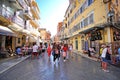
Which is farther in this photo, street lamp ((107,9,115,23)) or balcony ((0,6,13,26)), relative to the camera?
balcony ((0,6,13,26))

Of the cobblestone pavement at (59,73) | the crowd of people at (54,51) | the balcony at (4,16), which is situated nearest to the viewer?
the cobblestone pavement at (59,73)

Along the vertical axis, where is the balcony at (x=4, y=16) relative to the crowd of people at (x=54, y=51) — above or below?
above

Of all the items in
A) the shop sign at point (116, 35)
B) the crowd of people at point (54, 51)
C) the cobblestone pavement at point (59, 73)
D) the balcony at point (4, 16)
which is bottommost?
the cobblestone pavement at point (59, 73)

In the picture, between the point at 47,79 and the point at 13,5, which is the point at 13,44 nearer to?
the point at 13,5

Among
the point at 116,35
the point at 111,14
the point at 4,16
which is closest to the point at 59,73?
the point at 116,35

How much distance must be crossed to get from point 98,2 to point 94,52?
6913mm

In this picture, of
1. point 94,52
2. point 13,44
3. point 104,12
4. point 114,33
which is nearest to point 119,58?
point 114,33

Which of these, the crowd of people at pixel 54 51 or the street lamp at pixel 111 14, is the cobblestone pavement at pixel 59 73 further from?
the street lamp at pixel 111 14

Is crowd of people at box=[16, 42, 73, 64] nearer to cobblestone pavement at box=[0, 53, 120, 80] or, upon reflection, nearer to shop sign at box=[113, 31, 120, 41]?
cobblestone pavement at box=[0, 53, 120, 80]

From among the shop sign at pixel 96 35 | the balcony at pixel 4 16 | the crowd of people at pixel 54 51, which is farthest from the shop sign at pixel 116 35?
the balcony at pixel 4 16

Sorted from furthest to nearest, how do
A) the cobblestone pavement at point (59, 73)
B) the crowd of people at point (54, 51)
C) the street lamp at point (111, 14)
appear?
the street lamp at point (111, 14)
the crowd of people at point (54, 51)
the cobblestone pavement at point (59, 73)

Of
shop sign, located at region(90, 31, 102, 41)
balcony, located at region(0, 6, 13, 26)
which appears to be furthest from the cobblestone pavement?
balcony, located at region(0, 6, 13, 26)

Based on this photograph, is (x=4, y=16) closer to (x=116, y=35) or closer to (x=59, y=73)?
(x=59, y=73)

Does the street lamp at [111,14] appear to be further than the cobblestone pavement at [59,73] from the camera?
Yes
